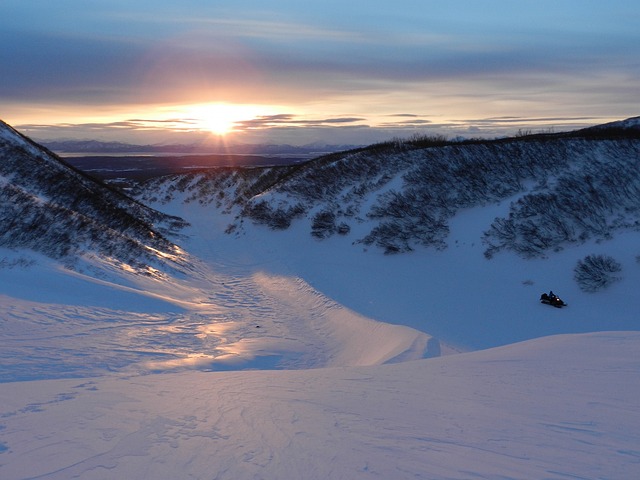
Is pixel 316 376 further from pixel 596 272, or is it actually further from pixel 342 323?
pixel 596 272

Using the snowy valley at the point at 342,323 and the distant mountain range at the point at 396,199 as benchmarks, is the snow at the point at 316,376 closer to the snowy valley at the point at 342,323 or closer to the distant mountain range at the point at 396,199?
the snowy valley at the point at 342,323

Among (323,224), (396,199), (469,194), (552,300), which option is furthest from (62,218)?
(469,194)

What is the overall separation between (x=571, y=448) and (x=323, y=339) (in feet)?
33.4

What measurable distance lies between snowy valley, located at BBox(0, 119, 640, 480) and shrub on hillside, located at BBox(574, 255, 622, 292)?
0.53 ft

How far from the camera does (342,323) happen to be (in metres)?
16.7

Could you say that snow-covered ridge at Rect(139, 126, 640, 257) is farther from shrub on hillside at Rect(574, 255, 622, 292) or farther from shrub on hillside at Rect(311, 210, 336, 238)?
shrub on hillside at Rect(574, 255, 622, 292)

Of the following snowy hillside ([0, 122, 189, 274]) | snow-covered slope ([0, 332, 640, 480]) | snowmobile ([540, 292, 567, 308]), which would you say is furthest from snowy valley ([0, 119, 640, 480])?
snowmobile ([540, 292, 567, 308])

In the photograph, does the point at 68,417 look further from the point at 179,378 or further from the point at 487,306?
the point at 487,306

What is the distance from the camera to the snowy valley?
17.8 feet

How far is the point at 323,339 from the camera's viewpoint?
48.9ft

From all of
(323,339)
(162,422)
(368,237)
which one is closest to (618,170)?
(368,237)

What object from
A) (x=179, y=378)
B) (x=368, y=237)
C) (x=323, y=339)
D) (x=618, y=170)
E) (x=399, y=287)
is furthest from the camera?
(x=618, y=170)

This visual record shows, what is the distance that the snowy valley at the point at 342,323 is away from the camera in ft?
17.8

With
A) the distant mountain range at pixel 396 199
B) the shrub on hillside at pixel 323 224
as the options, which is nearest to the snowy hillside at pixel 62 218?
the distant mountain range at pixel 396 199
